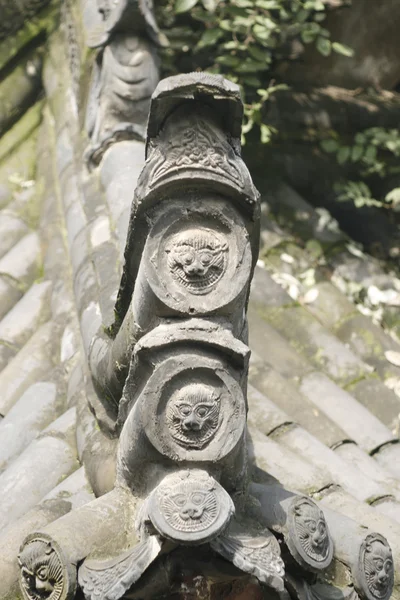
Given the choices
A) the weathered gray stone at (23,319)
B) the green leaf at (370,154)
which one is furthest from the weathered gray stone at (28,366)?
the green leaf at (370,154)

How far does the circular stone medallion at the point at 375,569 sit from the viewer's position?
2.09 m

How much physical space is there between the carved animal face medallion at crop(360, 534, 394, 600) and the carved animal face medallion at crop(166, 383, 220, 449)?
435 millimetres

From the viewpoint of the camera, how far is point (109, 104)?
3.72 m

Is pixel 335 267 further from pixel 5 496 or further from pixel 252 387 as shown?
pixel 5 496

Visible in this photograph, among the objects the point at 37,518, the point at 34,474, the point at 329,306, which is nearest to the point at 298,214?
the point at 329,306

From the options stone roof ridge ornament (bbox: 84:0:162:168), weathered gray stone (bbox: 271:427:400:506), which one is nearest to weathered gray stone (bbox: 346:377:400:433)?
weathered gray stone (bbox: 271:427:400:506)

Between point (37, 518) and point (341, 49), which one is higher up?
point (341, 49)

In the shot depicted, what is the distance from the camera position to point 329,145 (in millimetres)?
4750

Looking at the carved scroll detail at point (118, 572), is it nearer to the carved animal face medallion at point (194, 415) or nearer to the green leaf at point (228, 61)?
the carved animal face medallion at point (194, 415)

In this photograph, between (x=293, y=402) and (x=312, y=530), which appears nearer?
(x=312, y=530)

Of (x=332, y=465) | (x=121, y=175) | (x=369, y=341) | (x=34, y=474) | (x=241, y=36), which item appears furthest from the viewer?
(x=241, y=36)

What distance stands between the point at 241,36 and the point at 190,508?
129 inches

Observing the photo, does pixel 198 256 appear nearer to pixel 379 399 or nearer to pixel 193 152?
pixel 193 152

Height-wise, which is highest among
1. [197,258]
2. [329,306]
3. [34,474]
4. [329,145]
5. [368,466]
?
[329,145]
